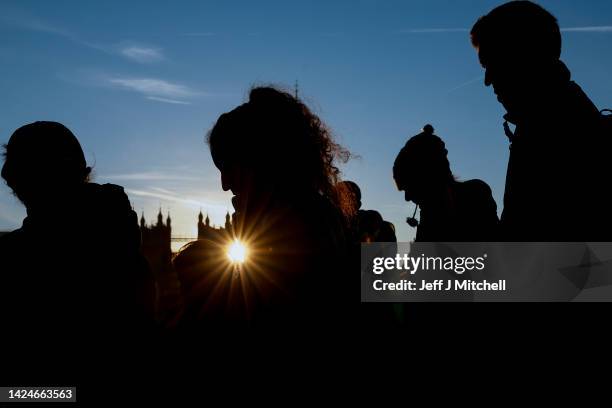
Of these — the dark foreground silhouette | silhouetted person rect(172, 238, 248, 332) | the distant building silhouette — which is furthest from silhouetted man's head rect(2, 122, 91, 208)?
the distant building silhouette

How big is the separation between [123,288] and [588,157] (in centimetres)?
240

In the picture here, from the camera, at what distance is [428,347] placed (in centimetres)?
416

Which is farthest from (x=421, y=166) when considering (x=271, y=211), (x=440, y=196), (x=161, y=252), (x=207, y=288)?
(x=161, y=252)

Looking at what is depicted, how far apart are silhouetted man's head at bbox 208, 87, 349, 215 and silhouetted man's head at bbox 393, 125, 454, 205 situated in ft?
7.54

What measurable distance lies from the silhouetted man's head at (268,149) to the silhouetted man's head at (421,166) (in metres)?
2.30

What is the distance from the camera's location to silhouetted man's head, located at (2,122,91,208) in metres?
3.48

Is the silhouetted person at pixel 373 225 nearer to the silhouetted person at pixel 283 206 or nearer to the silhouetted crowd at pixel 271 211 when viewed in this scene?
the silhouetted crowd at pixel 271 211

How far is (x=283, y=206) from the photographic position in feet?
7.42

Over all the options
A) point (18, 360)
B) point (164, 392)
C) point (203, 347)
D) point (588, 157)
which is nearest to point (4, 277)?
point (18, 360)

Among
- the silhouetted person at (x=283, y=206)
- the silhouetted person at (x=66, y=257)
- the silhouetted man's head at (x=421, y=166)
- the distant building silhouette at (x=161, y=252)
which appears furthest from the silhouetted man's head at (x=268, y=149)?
the distant building silhouette at (x=161, y=252)

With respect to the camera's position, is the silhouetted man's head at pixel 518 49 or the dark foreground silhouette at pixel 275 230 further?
the silhouetted man's head at pixel 518 49

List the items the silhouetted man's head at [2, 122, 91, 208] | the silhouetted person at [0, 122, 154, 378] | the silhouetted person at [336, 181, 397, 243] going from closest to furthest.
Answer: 1. the silhouetted person at [0, 122, 154, 378]
2. the silhouetted man's head at [2, 122, 91, 208]
3. the silhouetted person at [336, 181, 397, 243]

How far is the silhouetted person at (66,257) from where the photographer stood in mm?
3207

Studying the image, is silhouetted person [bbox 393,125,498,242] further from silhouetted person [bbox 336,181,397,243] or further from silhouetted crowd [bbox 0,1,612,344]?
silhouetted crowd [bbox 0,1,612,344]
